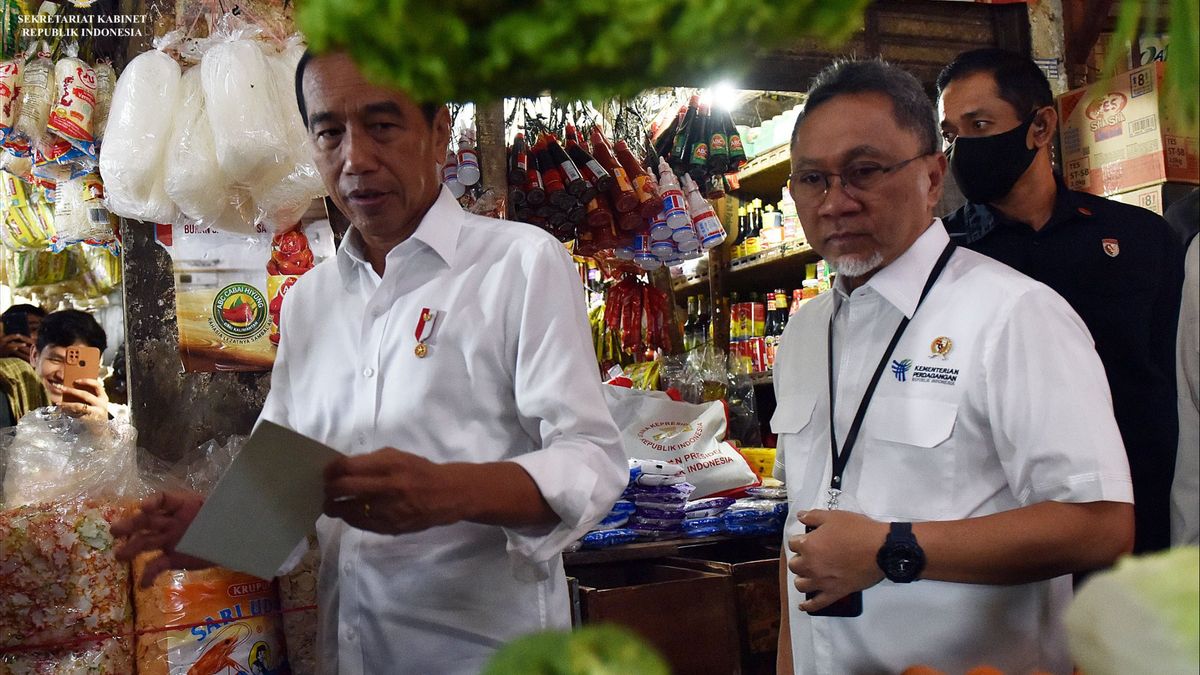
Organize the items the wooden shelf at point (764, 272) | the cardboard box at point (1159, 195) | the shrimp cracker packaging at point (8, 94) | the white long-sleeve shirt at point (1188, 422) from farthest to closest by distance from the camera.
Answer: the wooden shelf at point (764, 272), the cardboard box at point (1159, 195), the shrimp cracker packaging at point (8, 94), the white long-sleeve shirt at point (1188, 422)

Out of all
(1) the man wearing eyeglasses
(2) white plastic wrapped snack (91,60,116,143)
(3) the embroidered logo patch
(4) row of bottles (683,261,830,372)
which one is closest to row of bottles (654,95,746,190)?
(4) row of bottles (683,261,830,372)

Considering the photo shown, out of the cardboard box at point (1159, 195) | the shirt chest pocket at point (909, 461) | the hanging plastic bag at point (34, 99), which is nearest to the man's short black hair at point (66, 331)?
the hanging plastic bag at point (34, 99)

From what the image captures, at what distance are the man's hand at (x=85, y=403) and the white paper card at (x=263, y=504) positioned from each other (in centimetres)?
103

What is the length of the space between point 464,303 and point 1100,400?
2.52 feet

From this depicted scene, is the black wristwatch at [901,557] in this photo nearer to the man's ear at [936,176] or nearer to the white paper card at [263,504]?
the man's ear at [936,176]

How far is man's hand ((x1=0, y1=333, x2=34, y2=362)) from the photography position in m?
4.05

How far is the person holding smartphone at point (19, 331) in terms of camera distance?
405cm

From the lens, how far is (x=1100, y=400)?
124cm

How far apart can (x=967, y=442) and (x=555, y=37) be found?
1.07 meters

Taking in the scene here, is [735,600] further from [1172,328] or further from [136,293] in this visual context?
[136,293]

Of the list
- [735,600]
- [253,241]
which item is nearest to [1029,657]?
[735,600]

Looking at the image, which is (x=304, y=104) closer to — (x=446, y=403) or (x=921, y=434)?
(x=446, y=403)

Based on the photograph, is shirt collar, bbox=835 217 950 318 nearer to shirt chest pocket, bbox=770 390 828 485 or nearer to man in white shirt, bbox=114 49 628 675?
shirt chest pocket, bbox=770 390 828 485

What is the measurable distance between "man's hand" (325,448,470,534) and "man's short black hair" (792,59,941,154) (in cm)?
91
